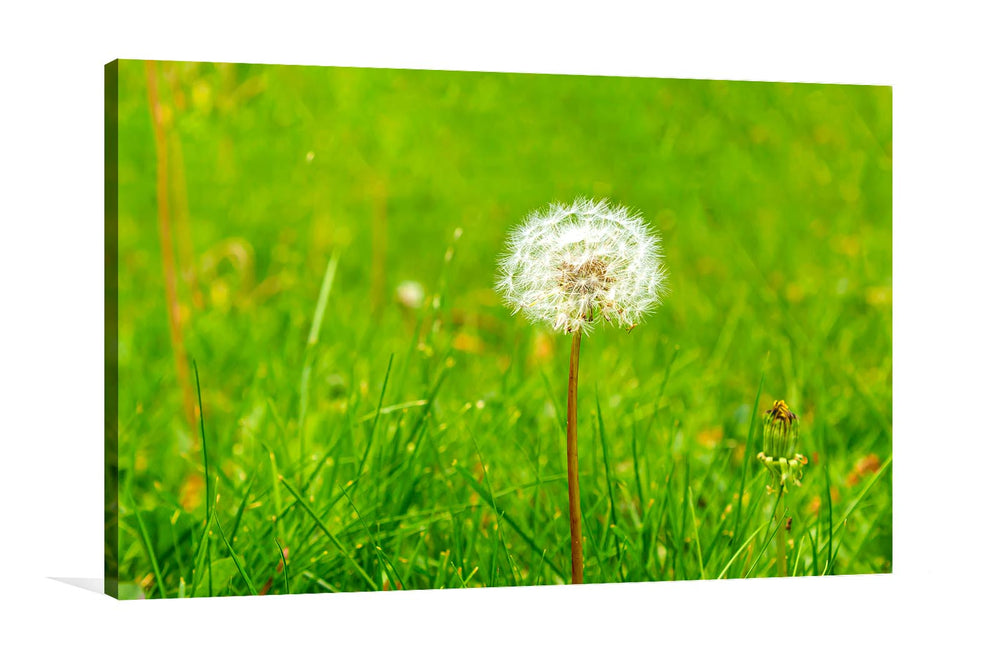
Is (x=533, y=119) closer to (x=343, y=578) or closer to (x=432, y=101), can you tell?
(x=432, y=101)

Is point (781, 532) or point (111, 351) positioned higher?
point (111, 351)

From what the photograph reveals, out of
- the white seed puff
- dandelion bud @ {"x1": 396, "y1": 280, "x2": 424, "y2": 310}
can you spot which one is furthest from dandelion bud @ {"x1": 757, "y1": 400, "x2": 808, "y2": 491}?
dandelion bud @ {"x1": 396, "y1": 280, "x2": 424, "y2": 310}

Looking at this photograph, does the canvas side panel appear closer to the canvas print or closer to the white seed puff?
the canvas print

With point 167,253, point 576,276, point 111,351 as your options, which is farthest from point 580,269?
point 167,253

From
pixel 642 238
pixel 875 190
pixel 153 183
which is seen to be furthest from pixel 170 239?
pixel 875 190

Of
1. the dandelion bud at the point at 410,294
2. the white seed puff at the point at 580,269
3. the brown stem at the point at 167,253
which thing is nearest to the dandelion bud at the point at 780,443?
the white seed puff at the point at 580,269

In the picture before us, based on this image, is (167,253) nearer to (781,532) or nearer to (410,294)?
(410,294)
